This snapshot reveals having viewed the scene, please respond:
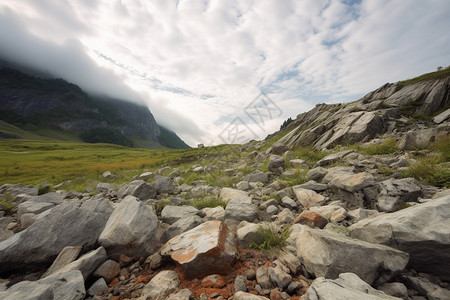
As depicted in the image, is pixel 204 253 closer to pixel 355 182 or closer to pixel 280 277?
pixel 280 277

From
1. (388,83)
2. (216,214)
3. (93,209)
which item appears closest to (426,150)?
(216,214)

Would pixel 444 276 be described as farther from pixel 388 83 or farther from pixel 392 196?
pixel 388 83

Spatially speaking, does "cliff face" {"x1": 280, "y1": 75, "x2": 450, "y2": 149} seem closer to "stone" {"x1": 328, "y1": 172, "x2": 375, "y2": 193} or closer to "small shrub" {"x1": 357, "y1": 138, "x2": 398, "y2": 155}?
"small shrub" {"x1": 357, "y1": 138, "x2": 398, "y2": 155}

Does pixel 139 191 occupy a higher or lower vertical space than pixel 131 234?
lower

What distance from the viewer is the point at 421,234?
2316mm

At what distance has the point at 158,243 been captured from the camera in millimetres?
3604

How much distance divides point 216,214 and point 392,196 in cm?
401

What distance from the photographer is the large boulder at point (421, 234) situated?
2213 millimetres

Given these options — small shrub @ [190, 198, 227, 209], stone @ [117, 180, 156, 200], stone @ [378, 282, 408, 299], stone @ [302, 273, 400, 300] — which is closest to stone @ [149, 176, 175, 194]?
stone @ [117, 180, 156, 200]

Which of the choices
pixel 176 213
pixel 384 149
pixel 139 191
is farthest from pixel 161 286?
pixel 384 149

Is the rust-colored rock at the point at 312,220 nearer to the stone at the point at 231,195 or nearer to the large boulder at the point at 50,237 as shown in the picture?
the stone at the point at 231,195

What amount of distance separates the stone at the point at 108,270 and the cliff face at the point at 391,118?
13226 millimetres

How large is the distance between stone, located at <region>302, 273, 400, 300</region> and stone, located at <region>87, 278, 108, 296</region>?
2840 millimetres

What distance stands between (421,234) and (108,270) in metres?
4.62
